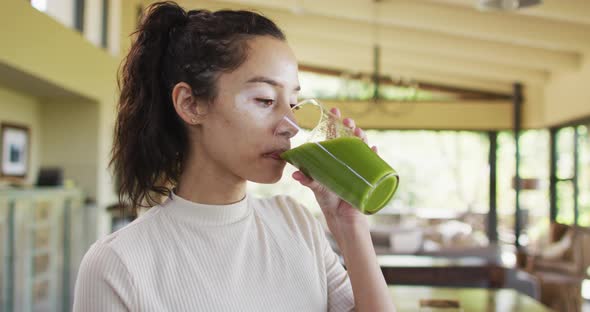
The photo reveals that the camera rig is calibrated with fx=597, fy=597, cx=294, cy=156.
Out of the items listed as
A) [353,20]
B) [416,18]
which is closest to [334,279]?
[416,18]

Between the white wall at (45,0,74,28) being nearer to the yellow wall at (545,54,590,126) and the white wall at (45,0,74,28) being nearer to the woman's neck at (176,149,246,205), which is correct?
the woman's neck at (176,149,246,205)

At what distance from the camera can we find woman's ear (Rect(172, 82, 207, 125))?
1.08m

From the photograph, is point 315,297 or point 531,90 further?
point 531,90

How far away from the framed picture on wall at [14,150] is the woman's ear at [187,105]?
14.6ft

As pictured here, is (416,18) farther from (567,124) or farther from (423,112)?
(423,112)

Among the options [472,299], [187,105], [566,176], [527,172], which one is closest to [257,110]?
[187,105]

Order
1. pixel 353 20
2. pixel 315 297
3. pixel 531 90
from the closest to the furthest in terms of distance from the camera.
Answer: pixel 315 297
pixel 353 20
pixel 531 90

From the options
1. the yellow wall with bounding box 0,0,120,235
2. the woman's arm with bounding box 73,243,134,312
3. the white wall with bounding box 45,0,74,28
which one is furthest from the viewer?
the white wall with bounding box 45,0,74,28

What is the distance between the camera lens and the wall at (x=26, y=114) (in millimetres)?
5145

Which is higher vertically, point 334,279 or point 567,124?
point 567,124

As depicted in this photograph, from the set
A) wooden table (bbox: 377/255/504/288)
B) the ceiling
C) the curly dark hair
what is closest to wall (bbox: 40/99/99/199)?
the ceiling

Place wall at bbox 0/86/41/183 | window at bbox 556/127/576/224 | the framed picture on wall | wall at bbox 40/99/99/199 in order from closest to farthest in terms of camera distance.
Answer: the framed picture on wall → wall at bbox 0/86/41/183 → wall at bbox 40/99/99/199 → window at bbox 556/127/576/224

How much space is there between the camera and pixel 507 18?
611cm

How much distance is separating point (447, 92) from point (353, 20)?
3.83m
